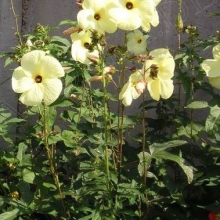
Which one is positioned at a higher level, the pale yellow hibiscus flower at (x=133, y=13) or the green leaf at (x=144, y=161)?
the pale yellow hibiscus flower at (x=133, y=13)

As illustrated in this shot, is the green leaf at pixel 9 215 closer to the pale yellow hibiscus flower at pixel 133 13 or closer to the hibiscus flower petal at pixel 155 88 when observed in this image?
the hibiscus flower petal at pixel 155 88

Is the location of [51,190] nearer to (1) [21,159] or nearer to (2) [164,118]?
(1) [21,159]

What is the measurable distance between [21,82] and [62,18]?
1992 mm

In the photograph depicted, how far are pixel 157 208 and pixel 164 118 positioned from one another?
2.07ft

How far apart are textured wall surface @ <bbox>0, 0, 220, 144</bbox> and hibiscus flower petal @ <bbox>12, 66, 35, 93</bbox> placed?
5.49 feet

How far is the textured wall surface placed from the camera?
4031mm

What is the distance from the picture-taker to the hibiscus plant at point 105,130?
7.54 feet

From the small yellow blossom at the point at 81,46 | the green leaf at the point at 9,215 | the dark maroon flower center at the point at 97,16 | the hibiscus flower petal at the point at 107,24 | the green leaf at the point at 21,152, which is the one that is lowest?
the green leaf at the point at 9,215

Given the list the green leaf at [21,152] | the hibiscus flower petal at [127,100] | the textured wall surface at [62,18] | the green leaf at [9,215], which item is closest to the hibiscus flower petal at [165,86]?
the hibiscus flower petal at [127,100]

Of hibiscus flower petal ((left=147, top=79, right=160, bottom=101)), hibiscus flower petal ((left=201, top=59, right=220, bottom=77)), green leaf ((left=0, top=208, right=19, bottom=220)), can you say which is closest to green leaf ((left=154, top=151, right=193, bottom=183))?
hibiscus flower petal ((left=147, top=79, right=160, bottom=101))

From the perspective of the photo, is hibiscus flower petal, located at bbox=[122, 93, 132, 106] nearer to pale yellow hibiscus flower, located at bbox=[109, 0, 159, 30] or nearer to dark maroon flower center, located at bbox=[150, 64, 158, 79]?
dark maroon flower center, located at bbox=[150, 64, 158, 79]

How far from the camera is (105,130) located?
247 centimetres

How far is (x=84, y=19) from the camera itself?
2295 millimetres

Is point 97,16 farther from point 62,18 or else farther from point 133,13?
point 62,18
